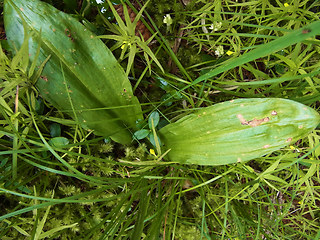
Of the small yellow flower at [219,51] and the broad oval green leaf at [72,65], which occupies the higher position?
the broad oval green leaf at [72,65]

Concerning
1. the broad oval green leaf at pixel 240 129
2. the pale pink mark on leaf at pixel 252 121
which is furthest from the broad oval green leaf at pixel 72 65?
the pale pink mark on leaf at pixel 252 121

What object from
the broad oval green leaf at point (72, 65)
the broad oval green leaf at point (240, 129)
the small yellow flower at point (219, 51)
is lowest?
the broad oval green leaf at point (240, 129)

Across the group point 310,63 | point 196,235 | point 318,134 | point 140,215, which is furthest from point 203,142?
point 310,63

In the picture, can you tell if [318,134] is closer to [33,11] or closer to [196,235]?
[196,235]

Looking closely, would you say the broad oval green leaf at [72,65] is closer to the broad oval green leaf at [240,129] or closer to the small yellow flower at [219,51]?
the broad oval green leaf at [240,129]

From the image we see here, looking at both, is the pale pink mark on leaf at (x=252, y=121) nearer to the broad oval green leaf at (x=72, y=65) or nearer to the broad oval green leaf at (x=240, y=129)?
the broad oval green leaf at (x=240, y=129)

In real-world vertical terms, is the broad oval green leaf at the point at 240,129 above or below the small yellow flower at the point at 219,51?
below

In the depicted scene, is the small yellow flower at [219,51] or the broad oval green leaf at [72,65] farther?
the small yellow flower at [219,51]
